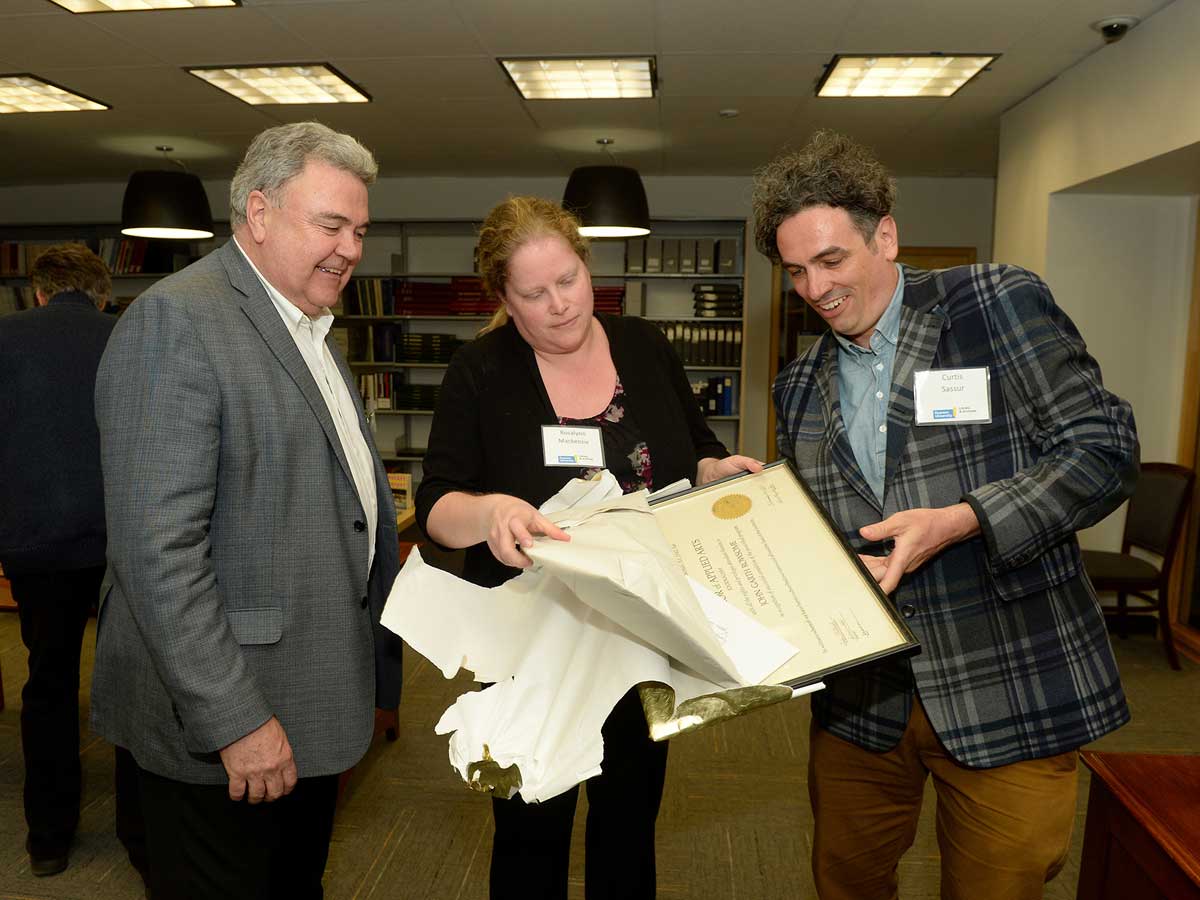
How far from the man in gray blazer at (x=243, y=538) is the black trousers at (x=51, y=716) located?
1.19 m

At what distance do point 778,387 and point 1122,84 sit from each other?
3341 millimetres

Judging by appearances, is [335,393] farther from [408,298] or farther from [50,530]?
[408,298]

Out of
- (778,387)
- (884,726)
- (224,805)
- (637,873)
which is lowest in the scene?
(637,873)

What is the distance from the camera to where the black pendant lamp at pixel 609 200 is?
488 cm

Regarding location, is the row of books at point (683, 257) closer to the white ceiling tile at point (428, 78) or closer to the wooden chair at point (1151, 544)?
the white ceiling tile at point (428, 78)

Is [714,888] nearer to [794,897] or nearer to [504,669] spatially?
[794,897]

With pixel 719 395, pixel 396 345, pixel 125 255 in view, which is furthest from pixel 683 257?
pixel 125 255

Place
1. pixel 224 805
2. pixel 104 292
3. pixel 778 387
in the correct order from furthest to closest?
pixel 104 292
pixel 778 387
pixel 224 805

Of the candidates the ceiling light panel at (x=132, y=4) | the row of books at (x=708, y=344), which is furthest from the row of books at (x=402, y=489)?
the row of books at (x=708, y=344)

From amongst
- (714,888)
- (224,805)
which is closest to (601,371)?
(224,805)

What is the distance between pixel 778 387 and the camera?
1.57 m

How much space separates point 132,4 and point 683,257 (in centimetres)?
437

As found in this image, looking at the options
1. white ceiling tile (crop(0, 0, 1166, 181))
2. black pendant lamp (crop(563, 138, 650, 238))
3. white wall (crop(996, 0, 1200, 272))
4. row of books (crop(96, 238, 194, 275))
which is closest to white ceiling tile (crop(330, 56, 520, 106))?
white ceiling tile (crop(0, 0, 1166, 181))

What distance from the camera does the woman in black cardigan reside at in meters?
1.55
